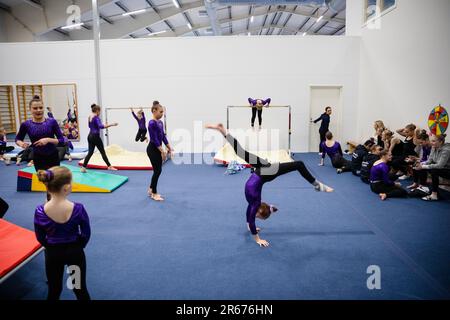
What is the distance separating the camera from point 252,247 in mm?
3709

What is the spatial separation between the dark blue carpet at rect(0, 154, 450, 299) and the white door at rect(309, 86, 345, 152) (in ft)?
16.5

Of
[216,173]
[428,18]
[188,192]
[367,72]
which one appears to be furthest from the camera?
[367,72]

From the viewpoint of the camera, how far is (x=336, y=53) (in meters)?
10.4

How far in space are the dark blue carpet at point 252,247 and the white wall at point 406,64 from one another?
2969 millimetres

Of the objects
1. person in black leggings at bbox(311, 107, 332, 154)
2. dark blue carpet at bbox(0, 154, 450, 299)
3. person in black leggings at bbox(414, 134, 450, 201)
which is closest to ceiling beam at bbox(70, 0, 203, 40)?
person in black leggings at bbox(311, 107, 332, 154)

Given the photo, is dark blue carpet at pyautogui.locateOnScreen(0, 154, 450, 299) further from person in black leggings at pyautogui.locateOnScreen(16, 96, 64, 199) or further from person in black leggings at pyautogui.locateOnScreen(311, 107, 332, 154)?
person in black leggings at pyautogui.locateOnScreen(311, 107, 332, 154)

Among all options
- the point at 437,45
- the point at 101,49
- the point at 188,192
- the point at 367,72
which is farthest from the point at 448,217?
the point at 101,49

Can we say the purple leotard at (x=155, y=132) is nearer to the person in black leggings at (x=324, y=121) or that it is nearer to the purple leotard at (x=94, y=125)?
the purple leotard at (x=94, y=125)

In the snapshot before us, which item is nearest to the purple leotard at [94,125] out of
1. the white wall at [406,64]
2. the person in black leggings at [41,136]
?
the person in black leggings at [41,136]

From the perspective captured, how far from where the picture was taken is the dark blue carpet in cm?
284

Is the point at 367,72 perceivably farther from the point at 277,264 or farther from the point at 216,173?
the point at 277,264

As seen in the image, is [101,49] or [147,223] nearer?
[147,223]

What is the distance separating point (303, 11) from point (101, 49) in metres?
10.1
